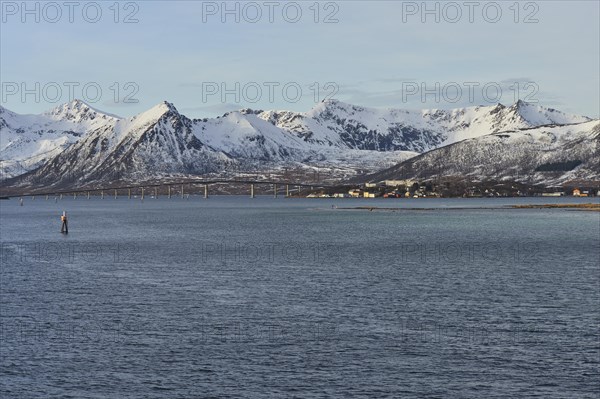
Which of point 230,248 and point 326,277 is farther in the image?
point 230,248

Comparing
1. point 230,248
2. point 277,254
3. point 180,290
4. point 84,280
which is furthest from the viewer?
point 230,248

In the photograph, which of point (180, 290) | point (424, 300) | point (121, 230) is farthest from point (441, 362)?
point (121, 230)

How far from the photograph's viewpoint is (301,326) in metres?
61.9

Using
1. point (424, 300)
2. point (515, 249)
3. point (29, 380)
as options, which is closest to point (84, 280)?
point (424, 300)

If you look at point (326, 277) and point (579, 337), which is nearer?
point (579, 337)

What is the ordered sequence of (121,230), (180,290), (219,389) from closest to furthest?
(219,389), (180,290), (121,230)

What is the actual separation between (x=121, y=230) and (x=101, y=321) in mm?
134421

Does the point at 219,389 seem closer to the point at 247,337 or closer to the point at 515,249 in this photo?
the point at 247,337

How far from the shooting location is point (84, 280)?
299 feet

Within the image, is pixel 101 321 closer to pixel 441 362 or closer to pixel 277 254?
pixel 441 362

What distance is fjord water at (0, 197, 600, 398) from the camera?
47062 mm

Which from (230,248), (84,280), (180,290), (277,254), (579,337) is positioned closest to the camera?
(579,337)

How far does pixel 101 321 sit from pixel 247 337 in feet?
41.6

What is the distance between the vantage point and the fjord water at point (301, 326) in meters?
47.1
